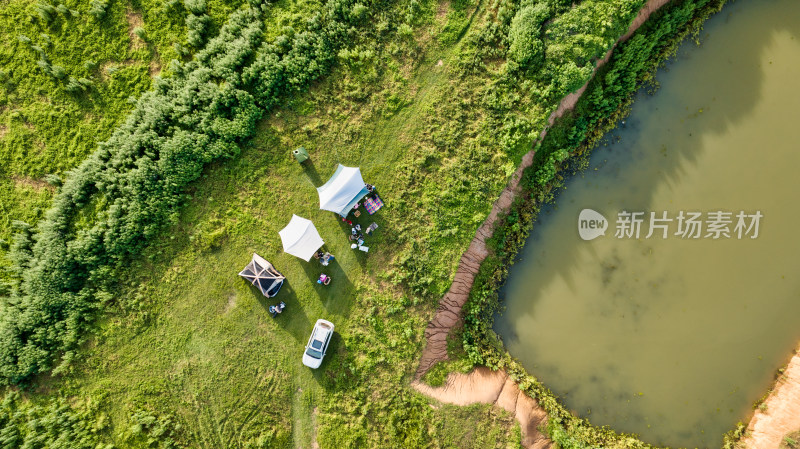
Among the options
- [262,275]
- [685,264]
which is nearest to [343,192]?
[262,275]

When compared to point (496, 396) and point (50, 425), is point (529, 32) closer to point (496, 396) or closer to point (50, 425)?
point (496, 396)

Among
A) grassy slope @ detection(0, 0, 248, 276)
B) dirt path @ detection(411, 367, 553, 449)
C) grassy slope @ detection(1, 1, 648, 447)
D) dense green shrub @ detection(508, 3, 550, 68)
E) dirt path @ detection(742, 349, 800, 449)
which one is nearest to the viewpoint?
dense green shrub @ detection(508, 3, 550, 68)

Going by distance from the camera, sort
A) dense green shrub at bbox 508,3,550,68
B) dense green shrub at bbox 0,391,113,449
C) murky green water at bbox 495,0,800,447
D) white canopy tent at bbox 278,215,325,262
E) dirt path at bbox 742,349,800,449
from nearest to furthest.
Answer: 1. dense green shrub at bbox 0,391,113,449
2. white canopy tent at bbox 278,215,325,262
3. dense green shrub at bbox 508,3,550,68
4. dirt path at bbox 742,349,800,449
5. murky green water at bbox 495,0,800,447

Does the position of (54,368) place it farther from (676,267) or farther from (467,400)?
(676,267)

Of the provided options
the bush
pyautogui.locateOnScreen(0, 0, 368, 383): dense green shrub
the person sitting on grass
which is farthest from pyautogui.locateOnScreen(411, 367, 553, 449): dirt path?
the bush

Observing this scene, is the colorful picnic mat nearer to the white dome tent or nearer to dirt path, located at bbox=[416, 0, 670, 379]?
dirt path, located at bbox=[416, 0, 670, 379]

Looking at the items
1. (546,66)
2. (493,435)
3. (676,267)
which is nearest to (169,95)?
(546,66)
